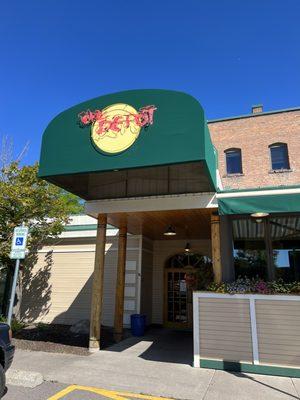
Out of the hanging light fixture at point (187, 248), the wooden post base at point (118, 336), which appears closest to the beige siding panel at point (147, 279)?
the hanging light fixture at point (187, 248)

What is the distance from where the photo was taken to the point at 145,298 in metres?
14.0

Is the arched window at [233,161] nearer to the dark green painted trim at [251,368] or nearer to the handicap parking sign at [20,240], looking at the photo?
the dark green painted trim at [251,368]

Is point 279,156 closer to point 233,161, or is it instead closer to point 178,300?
point 233,161

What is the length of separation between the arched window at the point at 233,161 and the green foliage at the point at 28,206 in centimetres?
1031

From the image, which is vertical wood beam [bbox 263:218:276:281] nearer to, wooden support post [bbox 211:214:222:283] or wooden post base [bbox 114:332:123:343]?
wooden support post [bbox 211:214:222:283]

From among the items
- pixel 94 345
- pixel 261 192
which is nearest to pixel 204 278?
pixel 261 192

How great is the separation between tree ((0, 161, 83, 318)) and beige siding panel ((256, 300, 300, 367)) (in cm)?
927

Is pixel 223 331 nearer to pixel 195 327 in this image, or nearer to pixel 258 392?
pixel 195 327

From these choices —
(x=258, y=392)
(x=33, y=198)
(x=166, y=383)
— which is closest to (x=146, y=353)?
(x=166, y=383)

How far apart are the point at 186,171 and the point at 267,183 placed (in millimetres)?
12492

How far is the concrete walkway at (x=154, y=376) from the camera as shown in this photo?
623 centimetres

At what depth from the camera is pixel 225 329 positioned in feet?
25.7

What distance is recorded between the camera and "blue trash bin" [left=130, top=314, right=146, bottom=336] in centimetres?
1216

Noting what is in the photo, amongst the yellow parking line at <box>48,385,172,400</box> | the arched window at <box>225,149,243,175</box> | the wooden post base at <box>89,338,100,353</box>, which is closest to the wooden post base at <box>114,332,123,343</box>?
the wooden post base at <box>89,338,100,353</box>
